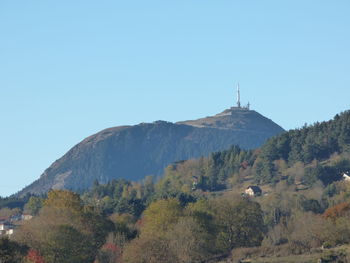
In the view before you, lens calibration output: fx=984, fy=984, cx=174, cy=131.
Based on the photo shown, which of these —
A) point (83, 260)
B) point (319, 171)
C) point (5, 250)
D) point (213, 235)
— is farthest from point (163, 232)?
point (319, 171)

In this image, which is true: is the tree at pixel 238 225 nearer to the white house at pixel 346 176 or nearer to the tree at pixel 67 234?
the tree at pixel 67 234

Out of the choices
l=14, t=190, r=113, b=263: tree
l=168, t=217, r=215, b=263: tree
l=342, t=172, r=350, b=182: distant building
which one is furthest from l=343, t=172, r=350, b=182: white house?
l=168, t=217, r=215, b=263: tree

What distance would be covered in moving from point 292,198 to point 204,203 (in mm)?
39600

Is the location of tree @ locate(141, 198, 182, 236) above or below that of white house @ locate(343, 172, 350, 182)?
below

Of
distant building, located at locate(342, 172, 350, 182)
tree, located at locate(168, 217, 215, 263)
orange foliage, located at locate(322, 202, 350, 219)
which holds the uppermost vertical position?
distant building, located at locate(342, 172, 350, 182)

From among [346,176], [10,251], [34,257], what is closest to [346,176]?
[346,176]

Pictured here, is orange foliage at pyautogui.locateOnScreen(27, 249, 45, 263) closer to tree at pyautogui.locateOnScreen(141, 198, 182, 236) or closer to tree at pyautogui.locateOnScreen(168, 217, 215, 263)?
tree at pyautogui.locateOnScreen(168, 217, 215, 263)

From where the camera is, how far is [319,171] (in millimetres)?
191375

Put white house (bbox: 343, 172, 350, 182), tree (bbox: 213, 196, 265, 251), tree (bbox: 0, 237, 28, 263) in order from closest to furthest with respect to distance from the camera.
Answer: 1. tree (bbox: 0, 237, 28, 263)
2. tree (bbox: 213, 196, 265, 251)
3. white house (bbox: 343, 172, 350, 182)

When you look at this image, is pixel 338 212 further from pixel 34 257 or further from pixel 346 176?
pixel 346 176

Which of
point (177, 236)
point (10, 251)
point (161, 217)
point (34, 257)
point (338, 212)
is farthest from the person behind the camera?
point (338, 212)

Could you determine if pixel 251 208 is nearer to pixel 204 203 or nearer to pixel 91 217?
pixel 204 203

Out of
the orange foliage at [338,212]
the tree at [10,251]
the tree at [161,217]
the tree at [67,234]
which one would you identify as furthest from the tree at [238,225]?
the tree at [10,251]

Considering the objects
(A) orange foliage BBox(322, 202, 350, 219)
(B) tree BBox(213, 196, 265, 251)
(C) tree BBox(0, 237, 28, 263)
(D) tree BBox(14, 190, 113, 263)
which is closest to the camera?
(C) tree BBox(0, 237, 28, 263)
